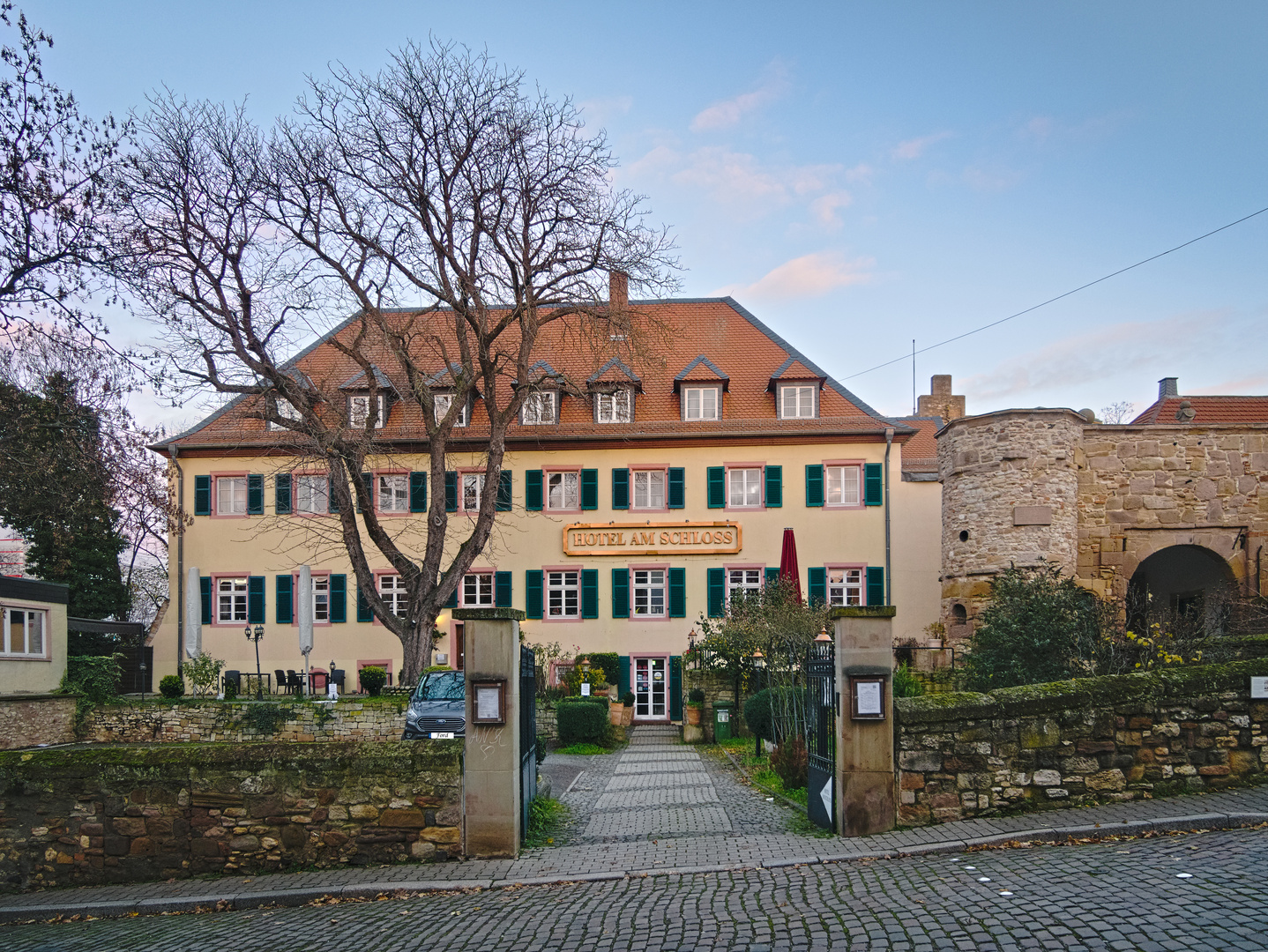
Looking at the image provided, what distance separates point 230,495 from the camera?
27.7m

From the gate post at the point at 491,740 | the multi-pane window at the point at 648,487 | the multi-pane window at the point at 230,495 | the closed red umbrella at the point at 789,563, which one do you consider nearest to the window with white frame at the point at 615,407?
the multi-pane window at the point at 648,487

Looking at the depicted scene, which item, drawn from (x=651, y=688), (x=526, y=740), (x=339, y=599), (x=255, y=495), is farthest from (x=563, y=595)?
(x=526, y=740)

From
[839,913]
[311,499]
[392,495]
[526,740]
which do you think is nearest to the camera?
[839,913]

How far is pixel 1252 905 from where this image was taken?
18.0 feet

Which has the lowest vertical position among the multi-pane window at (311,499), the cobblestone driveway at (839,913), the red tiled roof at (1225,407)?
the cobblestone driveway at (839,913)

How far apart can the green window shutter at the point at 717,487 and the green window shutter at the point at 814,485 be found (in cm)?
218

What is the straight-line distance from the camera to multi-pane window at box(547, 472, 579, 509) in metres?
27.0

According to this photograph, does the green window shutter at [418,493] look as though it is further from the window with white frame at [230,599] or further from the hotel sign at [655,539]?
the window with white frame at [230,599]

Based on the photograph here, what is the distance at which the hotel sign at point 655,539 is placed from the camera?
87.1 feet

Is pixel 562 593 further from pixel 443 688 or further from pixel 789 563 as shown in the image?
pixel 443 688

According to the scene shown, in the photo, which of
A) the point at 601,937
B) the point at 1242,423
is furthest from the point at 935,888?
the point at 1242,423

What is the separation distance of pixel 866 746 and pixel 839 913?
2.35 meters

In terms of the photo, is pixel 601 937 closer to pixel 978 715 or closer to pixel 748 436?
pixel 978 715

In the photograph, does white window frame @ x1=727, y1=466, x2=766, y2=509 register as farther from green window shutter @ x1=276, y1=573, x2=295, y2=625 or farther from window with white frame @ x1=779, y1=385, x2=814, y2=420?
green window shutter @ x1=276, y1=573, x2=295, y2=625
